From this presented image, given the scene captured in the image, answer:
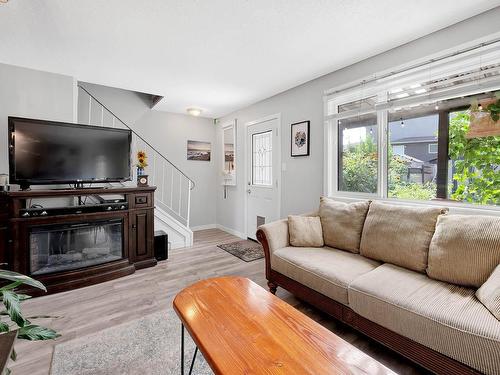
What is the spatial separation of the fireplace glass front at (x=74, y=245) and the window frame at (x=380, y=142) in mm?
2626

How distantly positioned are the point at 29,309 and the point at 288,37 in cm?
335

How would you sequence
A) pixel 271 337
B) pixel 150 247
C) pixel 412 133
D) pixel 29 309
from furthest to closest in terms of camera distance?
1. pixel 150 247
2. pixel 412 133
3. pixel 29 309
4. pixel 271 337

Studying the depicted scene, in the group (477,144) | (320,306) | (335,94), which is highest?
(335,94)

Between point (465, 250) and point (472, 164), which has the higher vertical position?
point (472, 164)

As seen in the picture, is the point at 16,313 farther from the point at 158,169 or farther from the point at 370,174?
the point at 158,169

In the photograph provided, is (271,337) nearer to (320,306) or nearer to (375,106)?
(320,306)

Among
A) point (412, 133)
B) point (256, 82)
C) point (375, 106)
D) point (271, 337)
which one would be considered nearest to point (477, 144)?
point (412, 133)

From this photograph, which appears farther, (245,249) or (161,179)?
(161,179)

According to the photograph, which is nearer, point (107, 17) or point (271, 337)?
point (271, 337)

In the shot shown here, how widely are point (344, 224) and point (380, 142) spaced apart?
38.4 inches

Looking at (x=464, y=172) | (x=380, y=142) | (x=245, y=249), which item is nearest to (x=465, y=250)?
(x=464, y=172)

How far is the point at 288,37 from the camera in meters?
A: 2.26

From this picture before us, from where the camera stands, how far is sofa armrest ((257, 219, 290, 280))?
7.97 ft

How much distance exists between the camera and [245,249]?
13.0ft
